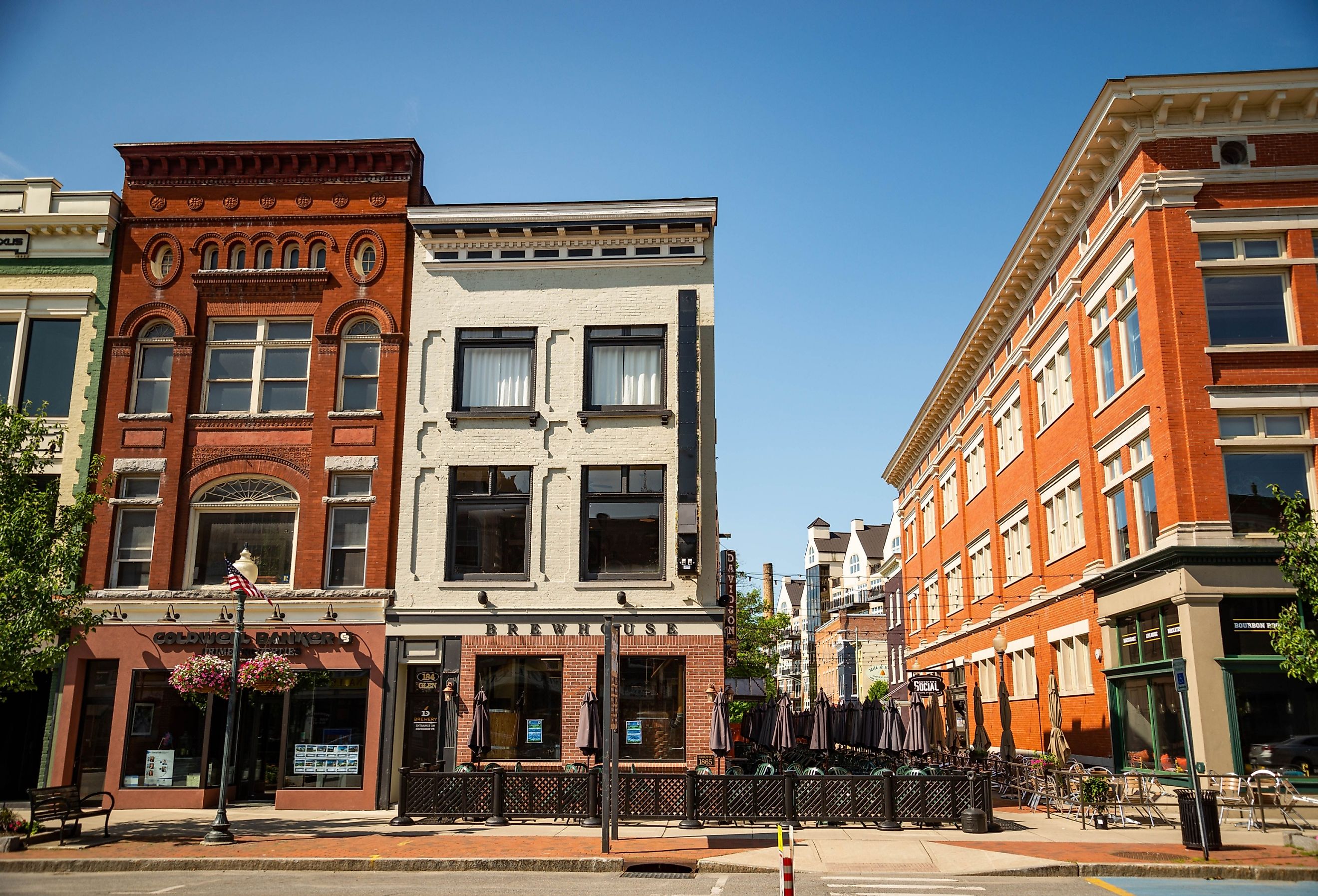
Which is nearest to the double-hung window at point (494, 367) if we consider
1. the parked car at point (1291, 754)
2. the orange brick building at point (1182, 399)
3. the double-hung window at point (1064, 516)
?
the orange brick building at point (1182, 399)

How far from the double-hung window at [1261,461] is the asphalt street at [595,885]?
9.21 meters

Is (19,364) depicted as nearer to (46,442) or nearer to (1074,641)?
(46,442)

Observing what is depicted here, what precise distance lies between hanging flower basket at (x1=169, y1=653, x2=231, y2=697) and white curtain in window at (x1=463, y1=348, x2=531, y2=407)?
809 cm

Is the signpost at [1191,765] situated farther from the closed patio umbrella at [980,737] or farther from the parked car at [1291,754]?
the closed patio umbrella at [980,737]

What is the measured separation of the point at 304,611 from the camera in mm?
23547

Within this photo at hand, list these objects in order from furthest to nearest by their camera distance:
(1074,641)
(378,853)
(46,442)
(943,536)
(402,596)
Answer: (943,536) → (1074,641) → (46,442) → (402,596) → (378,853)

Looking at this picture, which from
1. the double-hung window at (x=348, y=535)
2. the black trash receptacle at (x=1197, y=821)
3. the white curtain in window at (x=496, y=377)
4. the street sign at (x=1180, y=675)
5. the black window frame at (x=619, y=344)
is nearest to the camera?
the black trash receptacle at (x=1197, y=821)

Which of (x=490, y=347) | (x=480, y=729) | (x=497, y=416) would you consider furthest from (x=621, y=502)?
(x=480, y=729)

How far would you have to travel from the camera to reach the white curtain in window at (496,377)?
24.7 m

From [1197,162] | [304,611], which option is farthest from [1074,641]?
[304,611]

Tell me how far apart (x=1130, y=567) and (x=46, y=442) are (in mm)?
26444

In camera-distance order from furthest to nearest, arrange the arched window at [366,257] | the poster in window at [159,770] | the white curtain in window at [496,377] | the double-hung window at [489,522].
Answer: the arched window at [366,257], the white curtain in window at [496,377], the double-hung window at [489,522], the poster in window at [159,770]

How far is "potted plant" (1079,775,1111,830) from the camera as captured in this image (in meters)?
19.7

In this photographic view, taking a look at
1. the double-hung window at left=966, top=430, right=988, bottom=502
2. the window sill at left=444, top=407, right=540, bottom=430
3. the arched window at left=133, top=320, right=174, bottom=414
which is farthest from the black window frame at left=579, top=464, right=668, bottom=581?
the double-hung window at left=966, top=430, right=988, bottom=502
